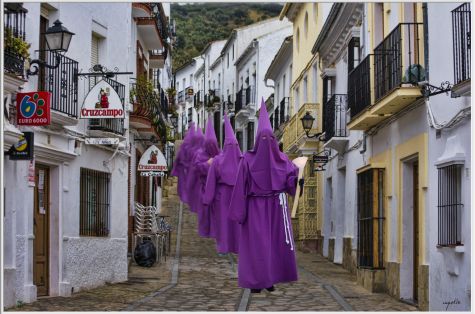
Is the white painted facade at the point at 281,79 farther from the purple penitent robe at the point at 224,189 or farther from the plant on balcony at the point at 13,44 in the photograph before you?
the plant on balcony at the point at 13,44

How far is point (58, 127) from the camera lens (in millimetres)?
13977

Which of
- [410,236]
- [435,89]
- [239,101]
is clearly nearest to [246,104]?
[239,101]

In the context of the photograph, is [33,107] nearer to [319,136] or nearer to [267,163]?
[267,163]

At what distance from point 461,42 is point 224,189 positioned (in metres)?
4.51

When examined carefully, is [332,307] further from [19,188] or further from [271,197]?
[19,188]

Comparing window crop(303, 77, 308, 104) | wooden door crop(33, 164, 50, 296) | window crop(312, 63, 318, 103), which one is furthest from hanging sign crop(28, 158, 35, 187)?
window crop(303, 77, 308, 104)

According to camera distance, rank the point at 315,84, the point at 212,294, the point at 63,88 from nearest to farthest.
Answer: the point at 63,88 < the point at 212,294 < the point at 315,84

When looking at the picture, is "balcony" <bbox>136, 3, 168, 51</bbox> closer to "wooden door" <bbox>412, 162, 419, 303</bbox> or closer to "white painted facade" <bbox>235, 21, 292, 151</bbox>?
"wooden door" <bbox>412, 162, 419, 303</bbox>

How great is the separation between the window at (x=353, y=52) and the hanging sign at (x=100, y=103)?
608cm

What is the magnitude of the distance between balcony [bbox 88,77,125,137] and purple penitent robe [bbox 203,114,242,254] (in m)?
2.27

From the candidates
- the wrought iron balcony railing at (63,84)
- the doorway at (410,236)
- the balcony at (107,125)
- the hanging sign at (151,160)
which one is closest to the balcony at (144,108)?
the hanging sign at (151,160)

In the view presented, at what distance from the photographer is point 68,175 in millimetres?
14672

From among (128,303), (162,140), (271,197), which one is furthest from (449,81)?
(162,140)

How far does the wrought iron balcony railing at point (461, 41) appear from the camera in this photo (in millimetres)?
10429
